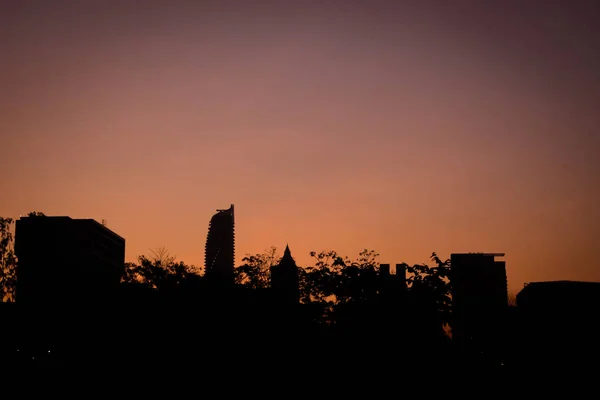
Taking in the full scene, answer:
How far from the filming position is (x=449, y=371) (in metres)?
27.1

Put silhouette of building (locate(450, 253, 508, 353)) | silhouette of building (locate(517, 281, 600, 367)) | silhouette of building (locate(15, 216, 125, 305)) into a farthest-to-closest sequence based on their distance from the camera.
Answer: silhouette of building (locate(15, 216, 125, 305)) < silhouette of building (locate(450, 253, 508, 353)) < silhouette of building (locate(517, 281, 600, 367))

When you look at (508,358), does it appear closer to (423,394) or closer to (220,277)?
(423,394)

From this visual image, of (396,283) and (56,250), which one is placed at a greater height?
(56,250)

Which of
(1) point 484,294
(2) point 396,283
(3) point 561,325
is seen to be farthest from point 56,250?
(2) point 396,283

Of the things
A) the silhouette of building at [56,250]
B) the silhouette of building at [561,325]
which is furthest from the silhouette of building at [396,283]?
the silhouette of building at [56,250]

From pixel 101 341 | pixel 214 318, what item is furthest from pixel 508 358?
pixel 101 341

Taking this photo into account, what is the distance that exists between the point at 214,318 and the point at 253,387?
4.72 metres

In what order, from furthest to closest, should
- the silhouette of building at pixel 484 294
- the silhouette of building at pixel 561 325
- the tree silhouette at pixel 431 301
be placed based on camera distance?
the silhouette of building at pixel 484 294
the silhouette of building at pixel 561 325
the tree silhouette at pixel 431 301

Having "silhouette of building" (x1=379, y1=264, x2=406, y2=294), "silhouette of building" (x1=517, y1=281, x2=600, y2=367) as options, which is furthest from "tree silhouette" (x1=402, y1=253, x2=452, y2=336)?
"silhouette of building" (x1=517, y1=281, x2=600, y2=367)

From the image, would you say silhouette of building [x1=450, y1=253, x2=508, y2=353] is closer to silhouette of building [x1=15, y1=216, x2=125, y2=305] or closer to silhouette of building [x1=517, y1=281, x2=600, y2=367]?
silhouette of building [x1=517, y1=281, x2=600, y2=367]

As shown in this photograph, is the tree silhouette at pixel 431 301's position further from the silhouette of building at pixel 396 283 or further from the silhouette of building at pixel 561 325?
the silhouette of building at pixel 561 325

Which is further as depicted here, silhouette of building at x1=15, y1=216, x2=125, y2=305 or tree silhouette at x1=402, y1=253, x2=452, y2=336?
silhouette of building at x1=15, y1=216, x2=125, y2=305

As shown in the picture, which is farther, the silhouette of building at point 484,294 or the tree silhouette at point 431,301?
the silhouette of building at point 484,294

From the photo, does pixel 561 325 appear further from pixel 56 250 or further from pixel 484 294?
pixel 56 250
